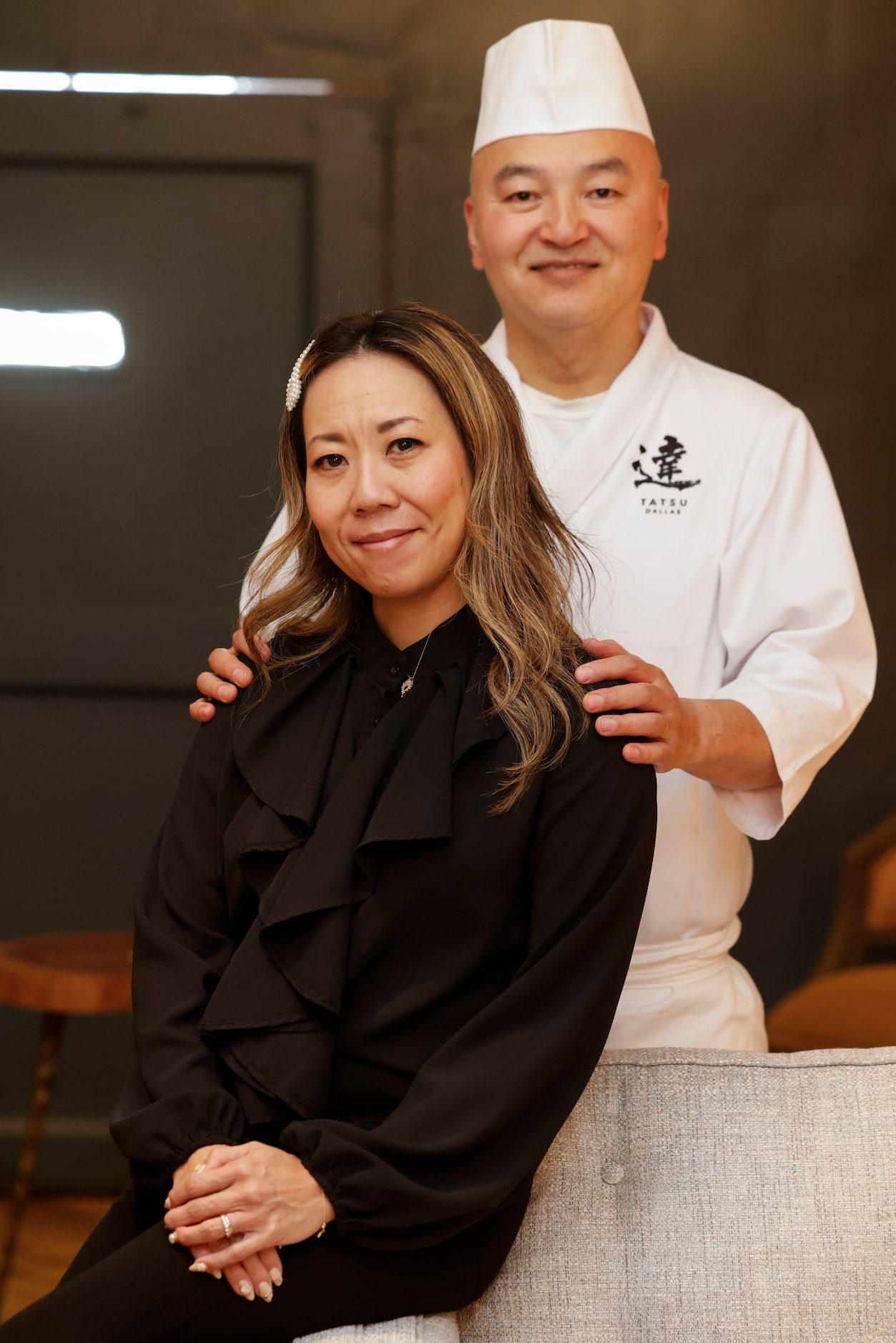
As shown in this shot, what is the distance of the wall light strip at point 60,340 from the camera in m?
Result: 2.99

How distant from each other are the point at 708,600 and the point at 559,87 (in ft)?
2.41

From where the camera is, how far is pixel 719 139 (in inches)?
114

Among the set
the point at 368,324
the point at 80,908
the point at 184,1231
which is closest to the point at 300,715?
the point at 368,324

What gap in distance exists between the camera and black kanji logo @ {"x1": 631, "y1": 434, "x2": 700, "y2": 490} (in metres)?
1.83

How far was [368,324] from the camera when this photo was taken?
145cm

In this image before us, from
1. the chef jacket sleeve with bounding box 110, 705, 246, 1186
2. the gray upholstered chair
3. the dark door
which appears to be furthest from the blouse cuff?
the dark door

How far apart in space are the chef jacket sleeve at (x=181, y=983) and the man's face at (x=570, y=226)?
0.73 metres

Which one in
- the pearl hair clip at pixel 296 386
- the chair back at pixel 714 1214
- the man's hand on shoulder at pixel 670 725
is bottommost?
the chair back at pixel 714 1214

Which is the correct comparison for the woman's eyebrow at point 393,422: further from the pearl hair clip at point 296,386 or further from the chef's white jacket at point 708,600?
the chef's white jacket at point 708,600

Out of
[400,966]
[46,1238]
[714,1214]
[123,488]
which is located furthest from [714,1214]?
[123,488]

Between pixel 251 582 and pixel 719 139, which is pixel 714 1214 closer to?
pixel 251 582

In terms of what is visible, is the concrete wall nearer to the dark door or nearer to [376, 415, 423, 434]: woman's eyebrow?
the dark door

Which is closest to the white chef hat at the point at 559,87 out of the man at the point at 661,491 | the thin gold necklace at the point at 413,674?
the man at the point at 661,491

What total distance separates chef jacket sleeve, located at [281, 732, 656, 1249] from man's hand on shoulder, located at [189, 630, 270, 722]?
40cm
